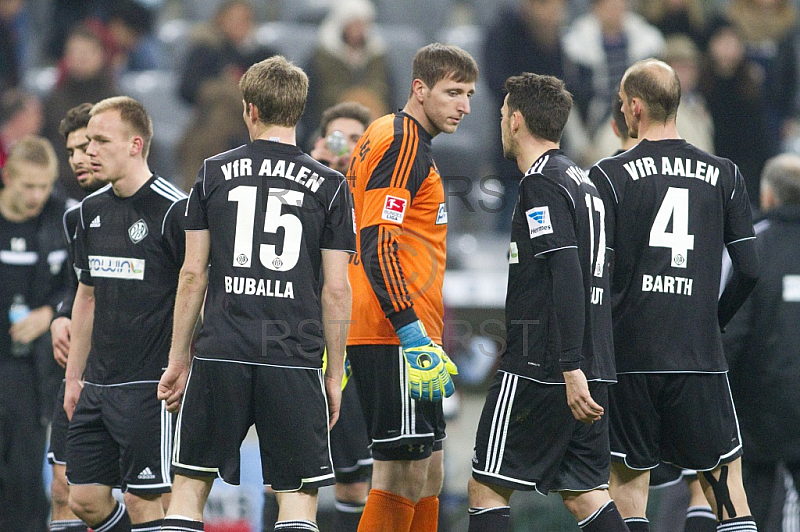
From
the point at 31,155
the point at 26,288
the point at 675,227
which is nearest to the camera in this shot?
the point at 675,227

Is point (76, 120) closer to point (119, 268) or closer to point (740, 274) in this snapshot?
point (119, 268)

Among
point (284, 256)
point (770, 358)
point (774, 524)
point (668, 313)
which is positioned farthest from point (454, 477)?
point (284, 256)

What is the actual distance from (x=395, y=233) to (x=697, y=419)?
1.71 metres

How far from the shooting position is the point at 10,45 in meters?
11.3

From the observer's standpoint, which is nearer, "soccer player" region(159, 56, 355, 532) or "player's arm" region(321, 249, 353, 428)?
"soccer player" region(159, 56, 355, 532)

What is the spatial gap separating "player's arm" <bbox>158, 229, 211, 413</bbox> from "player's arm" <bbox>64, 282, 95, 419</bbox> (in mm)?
988

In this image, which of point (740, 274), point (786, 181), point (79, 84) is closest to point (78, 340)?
point (740, 274)

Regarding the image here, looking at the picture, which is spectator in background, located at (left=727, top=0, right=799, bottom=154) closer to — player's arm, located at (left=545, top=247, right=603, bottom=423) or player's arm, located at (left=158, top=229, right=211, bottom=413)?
player's arm, located at (left=545, top=247, right=603, bottom=423)

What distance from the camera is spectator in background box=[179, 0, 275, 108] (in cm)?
1068

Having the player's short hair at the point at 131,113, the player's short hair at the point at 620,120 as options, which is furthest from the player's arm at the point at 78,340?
the player's short hair at the point at 620,120

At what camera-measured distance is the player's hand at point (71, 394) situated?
18.0ft

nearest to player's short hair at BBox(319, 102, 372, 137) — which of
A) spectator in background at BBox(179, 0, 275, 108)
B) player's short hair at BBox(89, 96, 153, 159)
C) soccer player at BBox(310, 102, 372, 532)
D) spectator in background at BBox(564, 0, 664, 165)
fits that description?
soccer player at BBox(310, 102, 372, 532)

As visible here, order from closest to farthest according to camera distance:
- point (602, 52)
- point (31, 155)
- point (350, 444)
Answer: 1. point (350, 444)
2. point (31, 155)
3. point (602, 52)

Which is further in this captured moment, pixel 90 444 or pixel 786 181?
pixel 786 181
